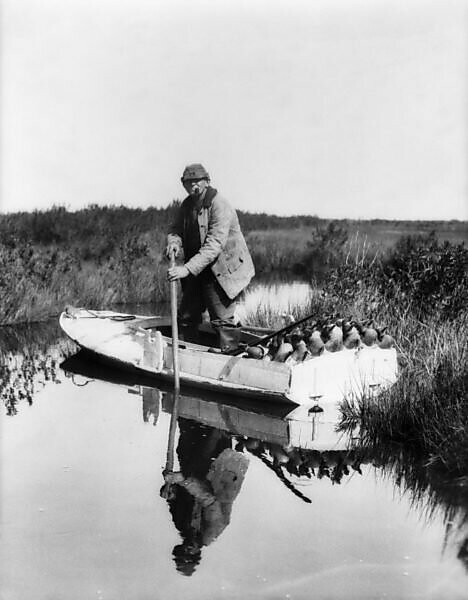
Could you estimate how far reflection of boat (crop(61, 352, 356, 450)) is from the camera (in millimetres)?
6656

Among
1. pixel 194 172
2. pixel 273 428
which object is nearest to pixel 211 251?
pixel 194 172

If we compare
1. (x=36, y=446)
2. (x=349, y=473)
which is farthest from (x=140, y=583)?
(x=36, y=446)

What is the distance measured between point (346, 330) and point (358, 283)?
2.96 m

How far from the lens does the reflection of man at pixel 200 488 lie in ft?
14.7

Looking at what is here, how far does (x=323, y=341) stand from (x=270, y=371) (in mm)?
542

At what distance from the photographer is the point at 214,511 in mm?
4945

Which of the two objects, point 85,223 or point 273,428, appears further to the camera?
point 85,223

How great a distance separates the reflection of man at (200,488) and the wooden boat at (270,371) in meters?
0.72

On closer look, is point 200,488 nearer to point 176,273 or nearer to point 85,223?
point 176,273

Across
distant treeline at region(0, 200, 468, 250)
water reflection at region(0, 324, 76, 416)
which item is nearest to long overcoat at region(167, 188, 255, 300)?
water reflection at region(0, 324, 76, 416)

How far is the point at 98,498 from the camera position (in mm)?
5195

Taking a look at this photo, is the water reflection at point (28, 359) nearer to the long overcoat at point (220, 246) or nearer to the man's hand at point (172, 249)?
the man's hand at point (172, 249)

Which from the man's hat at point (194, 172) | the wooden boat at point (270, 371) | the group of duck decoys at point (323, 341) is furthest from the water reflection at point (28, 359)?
the man's hat at point (194, 172)

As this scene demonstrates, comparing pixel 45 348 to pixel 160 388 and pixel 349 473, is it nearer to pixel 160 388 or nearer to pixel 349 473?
pixel 160 388
